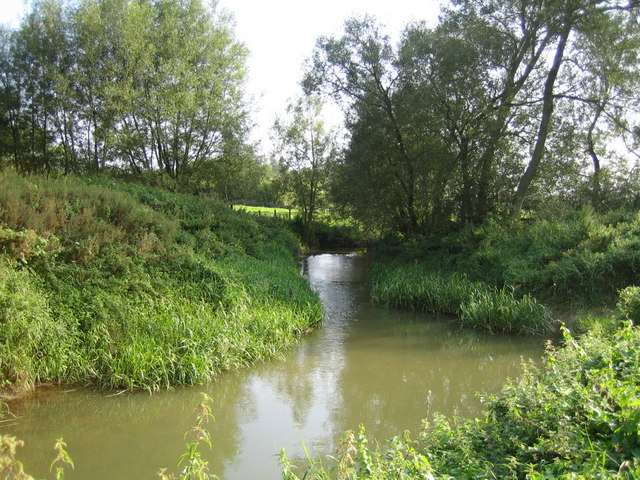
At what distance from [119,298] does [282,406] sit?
4.04 meters

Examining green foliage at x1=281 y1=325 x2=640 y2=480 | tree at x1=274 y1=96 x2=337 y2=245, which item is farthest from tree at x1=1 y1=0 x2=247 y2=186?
green foliage at x1=281 y1=325 x2=640 y2=480

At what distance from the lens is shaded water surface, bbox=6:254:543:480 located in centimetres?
534

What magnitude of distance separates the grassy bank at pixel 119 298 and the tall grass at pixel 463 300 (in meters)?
3.15

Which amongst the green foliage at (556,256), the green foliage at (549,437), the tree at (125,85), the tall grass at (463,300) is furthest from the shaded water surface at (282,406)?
the tree at (125,85)

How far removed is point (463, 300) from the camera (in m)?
12.5

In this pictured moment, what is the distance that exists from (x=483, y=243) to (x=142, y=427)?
13.2m

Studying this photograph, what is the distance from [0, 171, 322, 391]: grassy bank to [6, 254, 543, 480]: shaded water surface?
1.34ft

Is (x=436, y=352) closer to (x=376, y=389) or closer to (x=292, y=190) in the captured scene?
(x=376, y=389)

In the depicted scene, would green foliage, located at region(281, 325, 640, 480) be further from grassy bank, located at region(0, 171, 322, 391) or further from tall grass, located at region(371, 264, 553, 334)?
tall grass, located at region(371, 264, 553, 334)

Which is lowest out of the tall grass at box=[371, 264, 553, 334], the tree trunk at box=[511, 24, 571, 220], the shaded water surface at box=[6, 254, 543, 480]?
the shaded water surface at box=[6, 254, 543, 480]

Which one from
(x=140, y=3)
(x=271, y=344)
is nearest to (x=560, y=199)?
(x=271, y=344)

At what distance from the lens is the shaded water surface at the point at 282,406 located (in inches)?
210

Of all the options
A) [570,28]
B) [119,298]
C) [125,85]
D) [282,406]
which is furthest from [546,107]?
[125,85]

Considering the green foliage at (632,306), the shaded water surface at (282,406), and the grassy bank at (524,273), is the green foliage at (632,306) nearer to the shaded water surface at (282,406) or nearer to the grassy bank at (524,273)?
the shaded water surface at (282,406)
